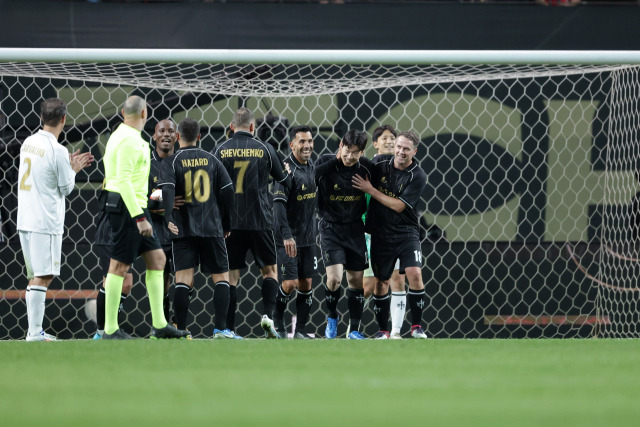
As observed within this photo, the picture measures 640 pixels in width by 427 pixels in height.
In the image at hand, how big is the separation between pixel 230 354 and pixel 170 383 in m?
1.10

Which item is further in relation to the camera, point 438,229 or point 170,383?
point 438,229

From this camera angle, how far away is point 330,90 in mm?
8164

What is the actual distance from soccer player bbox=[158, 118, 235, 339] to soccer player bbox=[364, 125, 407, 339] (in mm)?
1322

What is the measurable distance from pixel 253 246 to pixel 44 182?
1.61 metres

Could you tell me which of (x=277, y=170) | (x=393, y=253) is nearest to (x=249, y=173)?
(x=277, y=170)

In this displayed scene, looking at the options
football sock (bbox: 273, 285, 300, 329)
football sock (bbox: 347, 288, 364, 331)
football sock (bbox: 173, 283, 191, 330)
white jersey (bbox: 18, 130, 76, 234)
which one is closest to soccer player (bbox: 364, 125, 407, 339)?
football sock (bbox: 347, 288, 364, 331)

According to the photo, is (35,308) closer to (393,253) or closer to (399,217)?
(393,253)

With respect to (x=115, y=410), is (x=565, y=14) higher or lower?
higher

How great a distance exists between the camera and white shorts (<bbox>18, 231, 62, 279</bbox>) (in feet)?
20.1

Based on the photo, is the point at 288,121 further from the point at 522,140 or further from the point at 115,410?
the point at 115,410

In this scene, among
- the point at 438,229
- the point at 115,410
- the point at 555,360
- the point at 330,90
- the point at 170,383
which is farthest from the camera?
the point at 438,229

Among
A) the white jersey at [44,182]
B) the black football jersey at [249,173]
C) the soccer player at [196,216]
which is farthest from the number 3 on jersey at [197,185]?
the white jersey at [44,182]

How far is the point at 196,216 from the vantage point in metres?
6.43

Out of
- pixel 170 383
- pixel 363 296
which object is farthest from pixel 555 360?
pixel 363 296
